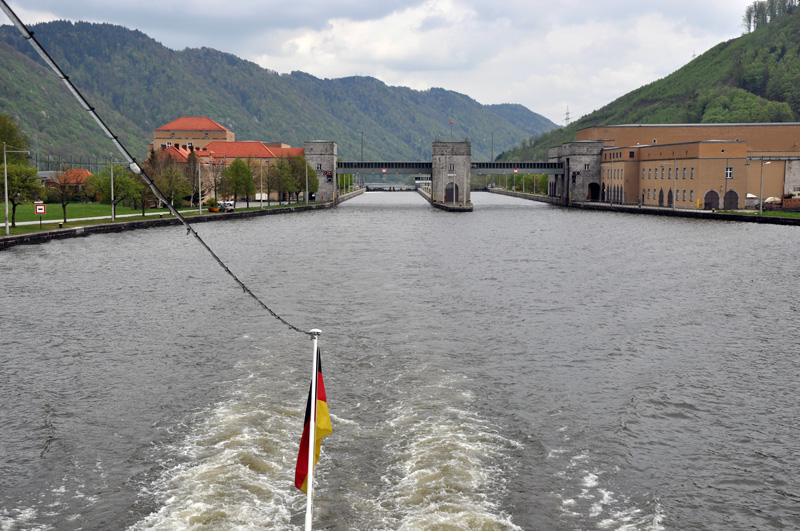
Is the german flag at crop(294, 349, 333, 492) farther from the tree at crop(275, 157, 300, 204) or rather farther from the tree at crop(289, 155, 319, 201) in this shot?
the tree at crop(289, 155, 319, 201)

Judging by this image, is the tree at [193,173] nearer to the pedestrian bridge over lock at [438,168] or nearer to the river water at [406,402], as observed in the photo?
the pedestrian bridge over lock at [438,168]

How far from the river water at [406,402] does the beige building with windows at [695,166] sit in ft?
191

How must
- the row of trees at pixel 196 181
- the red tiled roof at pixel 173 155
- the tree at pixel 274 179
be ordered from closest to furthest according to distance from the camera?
Answer: the row of trees at pixel 196 181
the red tiled roof at pixel 173 155
the tree at pixel 274 179

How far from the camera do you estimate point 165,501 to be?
43.0ft

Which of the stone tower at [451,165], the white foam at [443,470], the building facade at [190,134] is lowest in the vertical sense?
the white foam at [443,470]

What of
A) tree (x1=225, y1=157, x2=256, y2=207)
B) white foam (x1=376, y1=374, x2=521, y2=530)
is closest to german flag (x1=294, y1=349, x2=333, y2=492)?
white foam (x1=376, y1=374, x2=521, y2=530)

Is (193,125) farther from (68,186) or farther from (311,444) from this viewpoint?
(311,444)

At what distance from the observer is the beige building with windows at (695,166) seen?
97.9m

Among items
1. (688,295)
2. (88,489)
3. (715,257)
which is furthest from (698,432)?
(715,257)

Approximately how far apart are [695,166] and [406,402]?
3577 inches

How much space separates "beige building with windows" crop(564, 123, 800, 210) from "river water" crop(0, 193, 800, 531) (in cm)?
5810

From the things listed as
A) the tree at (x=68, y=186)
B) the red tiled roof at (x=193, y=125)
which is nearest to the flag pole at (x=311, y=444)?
the tree at (x=68, y=186)

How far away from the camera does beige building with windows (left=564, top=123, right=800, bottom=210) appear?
97875 mm

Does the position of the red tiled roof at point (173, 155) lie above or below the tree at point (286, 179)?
above
